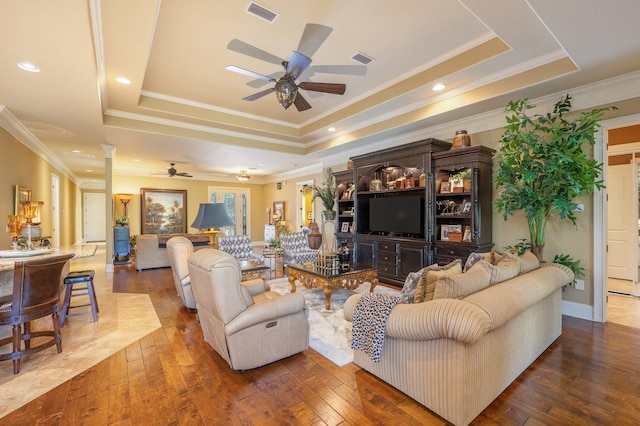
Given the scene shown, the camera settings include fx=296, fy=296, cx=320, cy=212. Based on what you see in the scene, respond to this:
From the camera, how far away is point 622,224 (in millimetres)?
5344

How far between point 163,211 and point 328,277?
28.3 ft

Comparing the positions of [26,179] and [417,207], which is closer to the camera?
[417,207]

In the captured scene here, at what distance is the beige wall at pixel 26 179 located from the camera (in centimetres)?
447

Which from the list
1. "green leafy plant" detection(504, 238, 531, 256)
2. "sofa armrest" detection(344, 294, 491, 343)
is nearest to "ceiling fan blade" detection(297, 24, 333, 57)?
"sofa armrest" detection(344, 294, 491, 343)

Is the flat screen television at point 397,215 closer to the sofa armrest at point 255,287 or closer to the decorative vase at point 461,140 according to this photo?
the decorative vase at point 461,140

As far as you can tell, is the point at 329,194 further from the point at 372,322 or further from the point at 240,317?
the point at 372,322

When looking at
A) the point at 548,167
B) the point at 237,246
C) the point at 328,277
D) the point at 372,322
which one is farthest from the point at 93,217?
the point at 548,167

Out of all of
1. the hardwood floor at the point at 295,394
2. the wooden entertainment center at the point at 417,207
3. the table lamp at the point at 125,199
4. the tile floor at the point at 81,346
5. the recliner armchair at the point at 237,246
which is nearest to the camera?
the hardwood floor at the point at 295,394

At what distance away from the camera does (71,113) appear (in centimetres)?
425

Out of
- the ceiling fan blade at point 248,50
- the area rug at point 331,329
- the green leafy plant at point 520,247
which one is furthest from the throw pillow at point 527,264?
the ceiling fan blade at point 248,50

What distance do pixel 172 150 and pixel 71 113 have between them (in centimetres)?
248

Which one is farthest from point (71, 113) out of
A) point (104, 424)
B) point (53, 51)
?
point (104, 424)

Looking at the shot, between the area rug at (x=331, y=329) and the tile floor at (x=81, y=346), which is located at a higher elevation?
the area rug at (x=331, y=329)

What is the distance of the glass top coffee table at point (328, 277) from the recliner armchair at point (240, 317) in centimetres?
110
